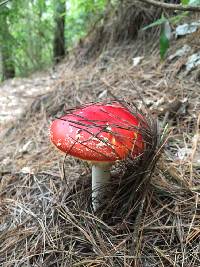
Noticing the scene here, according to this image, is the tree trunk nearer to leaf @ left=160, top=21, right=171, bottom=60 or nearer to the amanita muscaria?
leaf @ left=160, top=21, right=171, bottom=60

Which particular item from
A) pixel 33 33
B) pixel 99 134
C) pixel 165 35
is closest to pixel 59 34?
pixel 33 33

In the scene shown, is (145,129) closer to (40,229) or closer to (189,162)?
(189,162)

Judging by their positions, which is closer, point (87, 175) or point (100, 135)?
point (100, 135)

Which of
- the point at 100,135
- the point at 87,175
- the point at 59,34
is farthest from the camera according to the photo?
the point at 59,34

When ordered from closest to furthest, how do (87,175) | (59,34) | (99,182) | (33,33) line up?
(99,182) < (87,175) < (59,34) < (33,33)

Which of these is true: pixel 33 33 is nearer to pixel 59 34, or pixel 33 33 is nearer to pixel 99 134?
pixel 59 34

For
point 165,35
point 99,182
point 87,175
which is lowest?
point 87,175

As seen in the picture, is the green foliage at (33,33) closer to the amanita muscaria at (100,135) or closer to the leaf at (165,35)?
the leaf at (165,35)
